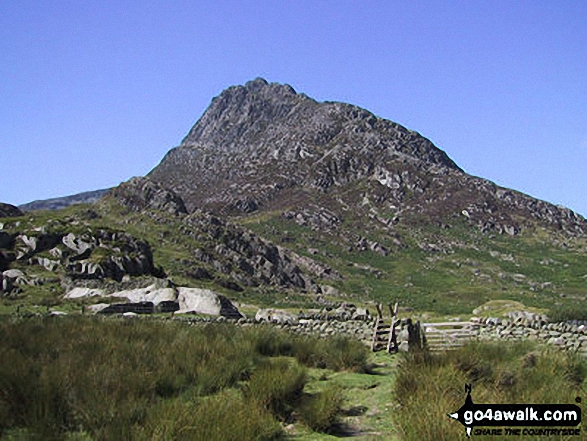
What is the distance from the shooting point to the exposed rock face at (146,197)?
332 feet

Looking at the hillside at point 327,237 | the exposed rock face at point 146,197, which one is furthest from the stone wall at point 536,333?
the exposed rock face at point 146,197

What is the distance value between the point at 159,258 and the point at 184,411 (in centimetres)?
6407

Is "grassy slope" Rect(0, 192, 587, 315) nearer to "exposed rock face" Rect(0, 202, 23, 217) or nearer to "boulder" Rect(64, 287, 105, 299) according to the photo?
"boulder" Rect(64, 287, 105, 299)

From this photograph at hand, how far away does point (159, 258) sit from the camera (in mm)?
67812

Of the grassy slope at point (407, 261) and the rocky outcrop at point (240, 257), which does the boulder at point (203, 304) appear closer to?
the grassy slope at point (407, 261)

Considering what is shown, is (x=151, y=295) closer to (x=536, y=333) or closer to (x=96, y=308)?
(x=96, y=308)

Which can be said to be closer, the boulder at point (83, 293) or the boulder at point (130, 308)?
the boulder at point (130, 308)

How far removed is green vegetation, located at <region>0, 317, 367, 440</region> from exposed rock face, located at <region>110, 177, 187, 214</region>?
89951 millimetres

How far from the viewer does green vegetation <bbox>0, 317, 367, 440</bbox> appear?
5801 millimetres

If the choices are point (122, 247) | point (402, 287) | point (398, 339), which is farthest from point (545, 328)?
point (402, 287)

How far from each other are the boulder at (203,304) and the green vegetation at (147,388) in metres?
17.5

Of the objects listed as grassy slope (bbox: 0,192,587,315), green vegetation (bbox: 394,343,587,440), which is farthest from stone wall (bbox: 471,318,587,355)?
grassy slope (bbox: 0,192,587,315)

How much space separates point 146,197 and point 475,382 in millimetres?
100910

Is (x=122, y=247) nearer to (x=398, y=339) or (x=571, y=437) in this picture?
(x=398, y=339)
